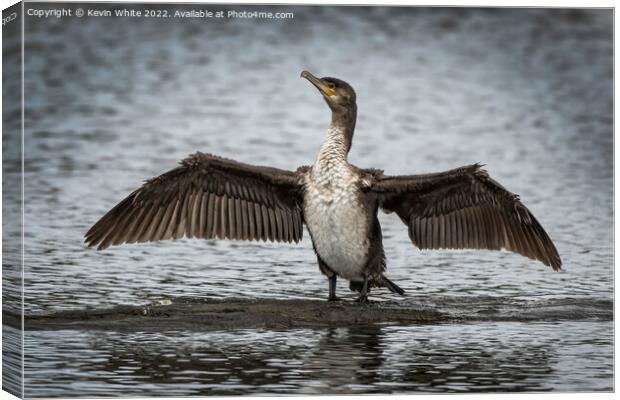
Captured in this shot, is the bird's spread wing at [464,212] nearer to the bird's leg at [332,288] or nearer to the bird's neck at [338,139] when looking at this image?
the bird's neck at [338,139]

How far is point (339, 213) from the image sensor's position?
46.2 feet

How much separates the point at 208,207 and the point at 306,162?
5.65 m

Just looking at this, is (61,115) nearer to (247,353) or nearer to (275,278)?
(275,278)

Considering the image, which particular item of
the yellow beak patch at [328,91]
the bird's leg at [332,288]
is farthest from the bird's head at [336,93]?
the bird's leg at [332,288]

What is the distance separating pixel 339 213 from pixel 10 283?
10.6 ft

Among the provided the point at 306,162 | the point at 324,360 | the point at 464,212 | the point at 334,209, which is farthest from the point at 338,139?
the point at 306,162

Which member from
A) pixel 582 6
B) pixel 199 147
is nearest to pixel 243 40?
pixel 199 147

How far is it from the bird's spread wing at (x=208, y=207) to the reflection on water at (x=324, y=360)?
1.54 m

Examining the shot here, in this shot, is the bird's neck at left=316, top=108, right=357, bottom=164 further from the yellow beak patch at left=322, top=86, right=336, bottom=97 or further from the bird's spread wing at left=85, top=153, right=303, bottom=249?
the bird's spread wing at left=85, top=153, right=303, bottom=249

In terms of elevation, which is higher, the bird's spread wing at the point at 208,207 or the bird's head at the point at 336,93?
the bird's head at the point at 336,93

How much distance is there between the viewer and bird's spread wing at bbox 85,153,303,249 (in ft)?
47.3

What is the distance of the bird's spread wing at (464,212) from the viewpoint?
14.2 metres

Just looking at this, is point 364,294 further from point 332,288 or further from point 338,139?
point 338,139

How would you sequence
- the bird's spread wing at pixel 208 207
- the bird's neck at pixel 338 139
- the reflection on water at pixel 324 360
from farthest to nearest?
1. the bird's spread wing at pixel 208 207
2. the bird's neck at pixel 338 139
3. the reflection on water at pixel 324 360
